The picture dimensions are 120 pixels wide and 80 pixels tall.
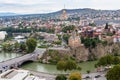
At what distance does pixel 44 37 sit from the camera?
43.3m

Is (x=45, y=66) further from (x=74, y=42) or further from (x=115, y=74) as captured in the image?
(x=115, y=74)

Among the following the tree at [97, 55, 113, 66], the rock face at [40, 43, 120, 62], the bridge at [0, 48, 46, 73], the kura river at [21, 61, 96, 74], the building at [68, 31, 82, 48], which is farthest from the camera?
the building at [68, 31, 82, 48]

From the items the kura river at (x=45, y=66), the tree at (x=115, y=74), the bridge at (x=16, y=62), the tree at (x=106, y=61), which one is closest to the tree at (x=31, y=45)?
the bridge at (x=16, y=62)

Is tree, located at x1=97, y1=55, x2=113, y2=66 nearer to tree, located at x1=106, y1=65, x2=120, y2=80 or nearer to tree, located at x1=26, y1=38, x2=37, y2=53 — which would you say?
tree, located at x1=106, y1=65, x2=120, y2=80

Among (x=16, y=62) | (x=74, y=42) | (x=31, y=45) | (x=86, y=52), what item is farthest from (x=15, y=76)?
(x=31, y=45)

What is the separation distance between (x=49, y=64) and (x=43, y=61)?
3.59 feet

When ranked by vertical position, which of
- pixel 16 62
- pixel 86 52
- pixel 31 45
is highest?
pixel 31 45

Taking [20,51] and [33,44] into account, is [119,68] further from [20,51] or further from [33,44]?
[20,51]

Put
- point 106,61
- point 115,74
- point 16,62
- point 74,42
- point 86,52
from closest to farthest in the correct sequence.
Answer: point 115,74
point 106,61
point 16,62
point 86,52
point 74,42

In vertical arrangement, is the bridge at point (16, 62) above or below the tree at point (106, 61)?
below

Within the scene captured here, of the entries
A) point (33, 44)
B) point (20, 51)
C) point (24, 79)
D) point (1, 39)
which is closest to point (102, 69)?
point (24, 79)

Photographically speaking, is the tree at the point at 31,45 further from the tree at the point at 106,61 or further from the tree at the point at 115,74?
the tree at the point at 115,74

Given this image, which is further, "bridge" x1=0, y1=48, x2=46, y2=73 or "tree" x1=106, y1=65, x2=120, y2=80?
"bridge" x1=0, y1=48, x2=46, y2=73

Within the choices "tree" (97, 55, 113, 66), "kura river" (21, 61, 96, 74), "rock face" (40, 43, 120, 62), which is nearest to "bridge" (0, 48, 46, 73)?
"kura river" (21, 61, 96, 74)
